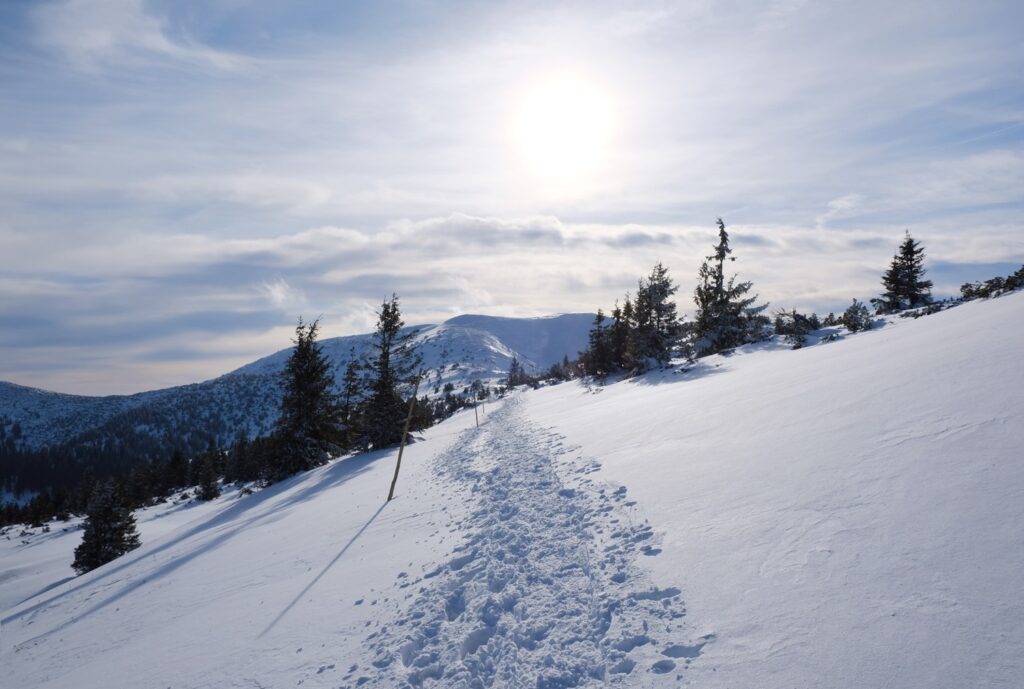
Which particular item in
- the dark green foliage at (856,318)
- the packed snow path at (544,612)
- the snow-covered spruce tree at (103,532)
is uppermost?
the dark green foliage at (856,318)

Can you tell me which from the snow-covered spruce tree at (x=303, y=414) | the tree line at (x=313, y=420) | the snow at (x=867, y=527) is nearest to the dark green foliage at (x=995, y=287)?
the snow at (x=867, y=527)

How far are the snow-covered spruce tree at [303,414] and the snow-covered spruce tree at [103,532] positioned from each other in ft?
36.4

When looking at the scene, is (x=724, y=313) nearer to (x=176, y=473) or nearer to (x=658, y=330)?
(x=658, y=330)

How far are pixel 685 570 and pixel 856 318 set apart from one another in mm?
27768

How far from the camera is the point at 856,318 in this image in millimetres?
27047

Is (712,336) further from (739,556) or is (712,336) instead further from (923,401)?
(739,556)

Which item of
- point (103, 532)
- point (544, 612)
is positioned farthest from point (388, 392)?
point (544, 612)

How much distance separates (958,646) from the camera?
12.1ft

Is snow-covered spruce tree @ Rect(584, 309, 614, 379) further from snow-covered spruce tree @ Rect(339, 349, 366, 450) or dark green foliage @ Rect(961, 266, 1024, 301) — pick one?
dark green foliage @ Rect(961, 266, 1024, 301)

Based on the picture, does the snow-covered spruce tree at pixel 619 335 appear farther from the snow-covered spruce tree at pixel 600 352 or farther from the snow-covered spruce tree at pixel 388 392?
the snow-covered spruce tree at pixel 388 392

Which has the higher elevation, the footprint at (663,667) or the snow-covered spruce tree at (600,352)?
the snow-covered spruce tree at (600,352)

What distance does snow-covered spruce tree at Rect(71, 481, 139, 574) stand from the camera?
105ft

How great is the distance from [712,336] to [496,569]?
36.8 metres

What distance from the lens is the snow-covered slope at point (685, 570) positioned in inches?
171
